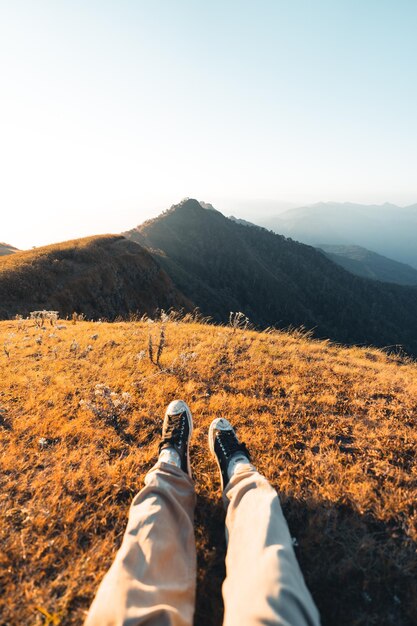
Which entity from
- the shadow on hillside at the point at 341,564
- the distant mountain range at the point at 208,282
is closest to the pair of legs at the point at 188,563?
the shadow on hillside at the point at 341,564

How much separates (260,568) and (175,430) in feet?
6.68

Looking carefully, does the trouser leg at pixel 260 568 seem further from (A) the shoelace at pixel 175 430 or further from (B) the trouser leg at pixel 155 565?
(A) the shoelace at pixel 175 430

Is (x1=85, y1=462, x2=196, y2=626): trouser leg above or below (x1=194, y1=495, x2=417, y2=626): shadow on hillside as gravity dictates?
above

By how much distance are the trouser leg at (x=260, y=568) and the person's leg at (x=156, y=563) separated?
0.34 m

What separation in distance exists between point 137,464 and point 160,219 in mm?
133035

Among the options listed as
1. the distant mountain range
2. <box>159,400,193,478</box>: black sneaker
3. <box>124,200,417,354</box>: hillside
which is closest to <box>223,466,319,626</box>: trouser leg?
<box>159,400,193,478</box>: black sneaker

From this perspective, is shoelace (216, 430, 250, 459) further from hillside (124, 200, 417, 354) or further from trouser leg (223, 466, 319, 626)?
hillside (124, 200, 417, 354)

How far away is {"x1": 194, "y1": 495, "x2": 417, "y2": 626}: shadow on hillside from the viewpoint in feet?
7.94

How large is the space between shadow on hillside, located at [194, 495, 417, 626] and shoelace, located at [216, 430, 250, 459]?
58 centimetres

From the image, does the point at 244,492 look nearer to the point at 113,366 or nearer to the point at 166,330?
the point at 113,366

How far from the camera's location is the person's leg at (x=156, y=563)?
6.24ft

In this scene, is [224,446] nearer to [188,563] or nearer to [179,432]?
[179,432]

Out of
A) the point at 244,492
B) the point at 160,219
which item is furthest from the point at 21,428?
the point at 160,219

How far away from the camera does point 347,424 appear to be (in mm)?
4691
